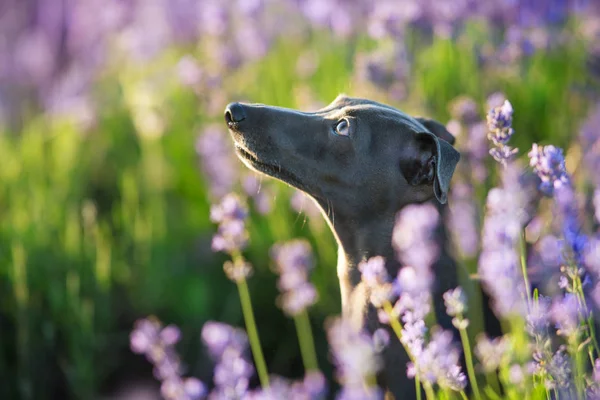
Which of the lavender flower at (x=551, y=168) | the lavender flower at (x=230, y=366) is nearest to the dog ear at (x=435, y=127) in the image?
the lavender flower at (x=551, y=168)

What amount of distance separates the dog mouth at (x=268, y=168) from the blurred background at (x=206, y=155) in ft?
2.98

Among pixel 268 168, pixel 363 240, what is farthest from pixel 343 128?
pixel 363 240

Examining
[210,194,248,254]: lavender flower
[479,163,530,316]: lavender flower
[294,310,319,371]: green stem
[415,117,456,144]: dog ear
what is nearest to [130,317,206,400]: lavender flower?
[210,194,248,254]: lavender flower

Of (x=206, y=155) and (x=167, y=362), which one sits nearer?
(x=167, y=362)

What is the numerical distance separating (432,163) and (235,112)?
657 mm

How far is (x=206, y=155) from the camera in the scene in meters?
4.36

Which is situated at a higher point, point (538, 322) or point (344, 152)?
point (344, 152)

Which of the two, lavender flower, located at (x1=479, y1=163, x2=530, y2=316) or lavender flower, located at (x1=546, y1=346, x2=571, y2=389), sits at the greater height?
lavender flower, located at (x1=479, y1=163, x2=530, y2=316)

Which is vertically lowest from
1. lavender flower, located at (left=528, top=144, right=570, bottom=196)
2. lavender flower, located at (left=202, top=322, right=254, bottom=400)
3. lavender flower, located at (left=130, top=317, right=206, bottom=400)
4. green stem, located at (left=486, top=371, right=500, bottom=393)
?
green stem, located at (left=486, top=371, right=500, bottom=393)

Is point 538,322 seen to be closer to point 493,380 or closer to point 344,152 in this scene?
point 493,380

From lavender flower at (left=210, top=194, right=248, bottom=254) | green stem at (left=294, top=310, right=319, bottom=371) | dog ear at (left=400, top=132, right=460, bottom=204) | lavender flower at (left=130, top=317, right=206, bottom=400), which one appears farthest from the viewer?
green stem at (left=294, top=310, right=319, bottom=371)

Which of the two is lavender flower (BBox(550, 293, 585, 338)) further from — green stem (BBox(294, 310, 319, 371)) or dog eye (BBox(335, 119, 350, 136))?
green stem (BBox(294, 310, 319, 371))

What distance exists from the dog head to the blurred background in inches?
24.6

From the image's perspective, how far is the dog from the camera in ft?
9.00
